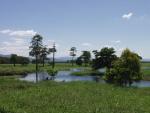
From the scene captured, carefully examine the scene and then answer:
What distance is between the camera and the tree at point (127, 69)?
59.9 meters

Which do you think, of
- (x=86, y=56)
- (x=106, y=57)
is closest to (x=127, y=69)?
(x=106, y=57)

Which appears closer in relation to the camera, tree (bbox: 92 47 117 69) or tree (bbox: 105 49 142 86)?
tree (bbox: 105 49 142 86)

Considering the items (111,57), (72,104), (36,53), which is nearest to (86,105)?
(72,104)

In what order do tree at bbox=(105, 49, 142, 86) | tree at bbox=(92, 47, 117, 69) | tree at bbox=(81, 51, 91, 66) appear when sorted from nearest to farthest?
tree at bbox=(105, 49, 142, 86)
tree at bbox=(92, 47, 117, 69)
tree at bbox=(81, 51, 91, 66)

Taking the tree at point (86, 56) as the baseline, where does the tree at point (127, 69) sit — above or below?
below

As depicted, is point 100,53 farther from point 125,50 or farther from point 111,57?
point 125,50

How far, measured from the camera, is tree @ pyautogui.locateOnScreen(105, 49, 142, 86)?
59875mm

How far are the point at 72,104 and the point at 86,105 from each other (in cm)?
117

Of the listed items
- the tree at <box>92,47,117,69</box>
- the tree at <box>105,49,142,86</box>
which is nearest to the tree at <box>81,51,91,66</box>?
the tree at <box>92,47,117,69</box>

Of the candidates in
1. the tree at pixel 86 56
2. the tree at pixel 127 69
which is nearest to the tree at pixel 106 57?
the tree at pixel 127 69

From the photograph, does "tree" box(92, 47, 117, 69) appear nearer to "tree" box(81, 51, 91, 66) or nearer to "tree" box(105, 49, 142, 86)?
"tree" box(105, 49, 142, 86)

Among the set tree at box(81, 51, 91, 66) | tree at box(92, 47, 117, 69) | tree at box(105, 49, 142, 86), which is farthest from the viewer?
tree at box(81, 51, 91, 66)

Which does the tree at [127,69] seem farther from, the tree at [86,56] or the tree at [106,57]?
the tree at [86,56]

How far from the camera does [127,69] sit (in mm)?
59625
